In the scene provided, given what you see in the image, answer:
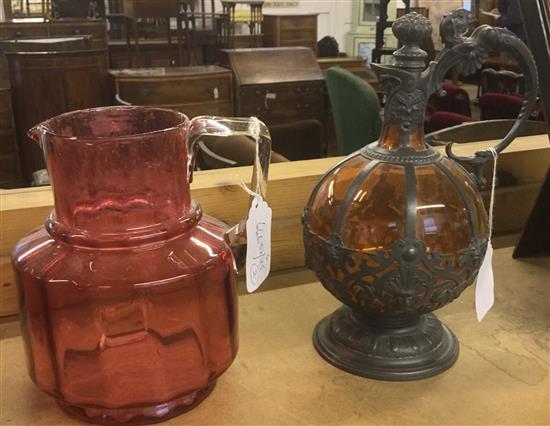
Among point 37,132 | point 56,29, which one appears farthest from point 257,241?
point 56,29

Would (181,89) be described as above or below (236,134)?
below

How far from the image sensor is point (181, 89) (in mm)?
3555

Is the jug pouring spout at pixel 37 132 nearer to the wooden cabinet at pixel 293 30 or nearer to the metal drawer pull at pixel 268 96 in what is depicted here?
the metal drawer pull at pixel 268 96

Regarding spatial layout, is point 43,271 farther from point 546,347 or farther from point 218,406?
point 546,347

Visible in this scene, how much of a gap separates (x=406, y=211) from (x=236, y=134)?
160mm

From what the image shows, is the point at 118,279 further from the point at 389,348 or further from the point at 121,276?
the point at 389,348

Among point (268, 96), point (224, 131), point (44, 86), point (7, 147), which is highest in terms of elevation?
point (224, 131)

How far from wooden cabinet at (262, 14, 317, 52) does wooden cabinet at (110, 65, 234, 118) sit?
134cm

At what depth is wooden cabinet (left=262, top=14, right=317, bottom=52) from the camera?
492 cm

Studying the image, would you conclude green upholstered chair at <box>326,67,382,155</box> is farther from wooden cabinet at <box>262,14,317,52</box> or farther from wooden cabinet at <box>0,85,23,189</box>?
wooden cabinet at <box>262,14,317,52</box>

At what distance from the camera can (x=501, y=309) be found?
2.42ft

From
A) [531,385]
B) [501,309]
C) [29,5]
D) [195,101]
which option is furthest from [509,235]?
[29,5]

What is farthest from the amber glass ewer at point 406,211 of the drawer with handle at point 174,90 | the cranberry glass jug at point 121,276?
the drawer with handle at point 174,90

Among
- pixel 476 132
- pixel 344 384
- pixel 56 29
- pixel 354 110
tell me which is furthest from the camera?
pixel 56 29
